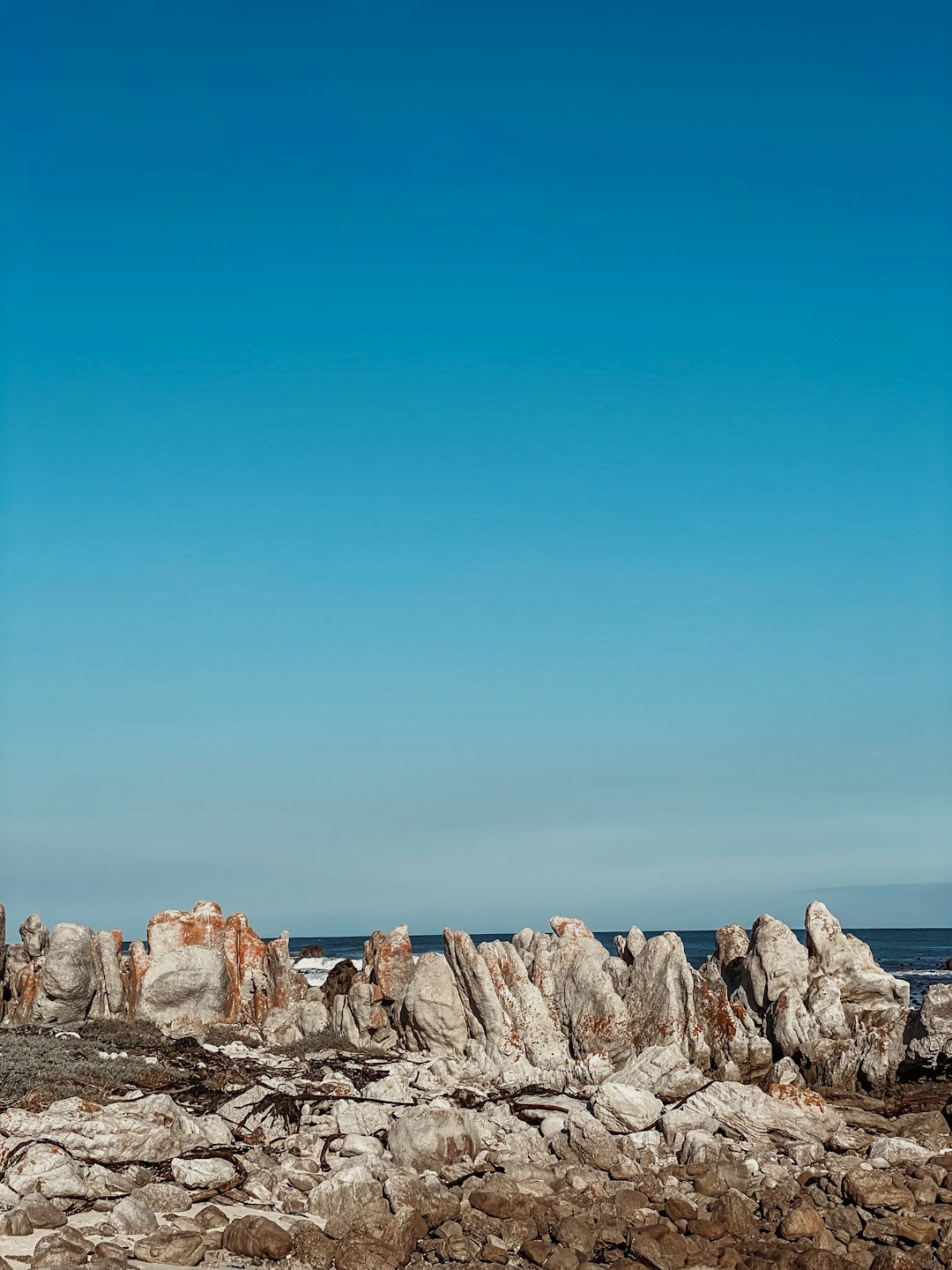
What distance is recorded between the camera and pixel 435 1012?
61.3 ft

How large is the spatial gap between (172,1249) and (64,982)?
13684mm

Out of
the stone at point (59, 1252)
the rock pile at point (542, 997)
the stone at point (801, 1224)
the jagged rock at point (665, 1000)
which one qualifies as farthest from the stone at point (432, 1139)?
the jagged rock at point (665, 1000)

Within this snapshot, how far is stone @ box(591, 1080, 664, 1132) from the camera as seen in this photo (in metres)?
13.1

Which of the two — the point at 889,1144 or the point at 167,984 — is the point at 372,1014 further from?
the point at 889,1144

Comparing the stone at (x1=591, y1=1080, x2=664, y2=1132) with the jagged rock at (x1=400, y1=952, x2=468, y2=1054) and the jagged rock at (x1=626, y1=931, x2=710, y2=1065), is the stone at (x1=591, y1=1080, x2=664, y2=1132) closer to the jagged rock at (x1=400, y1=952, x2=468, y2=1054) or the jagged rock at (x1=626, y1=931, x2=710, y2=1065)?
the jagged rock at (x1=626, y1=931, x2=710, y2=1065)

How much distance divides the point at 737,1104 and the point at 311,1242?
5561 mm

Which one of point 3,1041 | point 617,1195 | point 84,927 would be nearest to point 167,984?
point 84,927

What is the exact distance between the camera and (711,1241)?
403 inches

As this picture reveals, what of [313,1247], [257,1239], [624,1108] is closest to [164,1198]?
[257,1239]

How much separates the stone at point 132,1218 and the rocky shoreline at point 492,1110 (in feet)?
0.08

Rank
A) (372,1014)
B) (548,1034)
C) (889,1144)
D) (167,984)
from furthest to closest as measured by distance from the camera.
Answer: (167,984), (372,1014), (548,1034), (889,1144)

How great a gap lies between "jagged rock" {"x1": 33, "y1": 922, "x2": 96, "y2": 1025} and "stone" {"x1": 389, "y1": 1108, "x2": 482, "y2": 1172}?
11923mm

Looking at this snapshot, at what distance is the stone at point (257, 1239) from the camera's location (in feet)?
32.5

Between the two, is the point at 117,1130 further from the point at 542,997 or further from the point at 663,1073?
the point at 542,997
